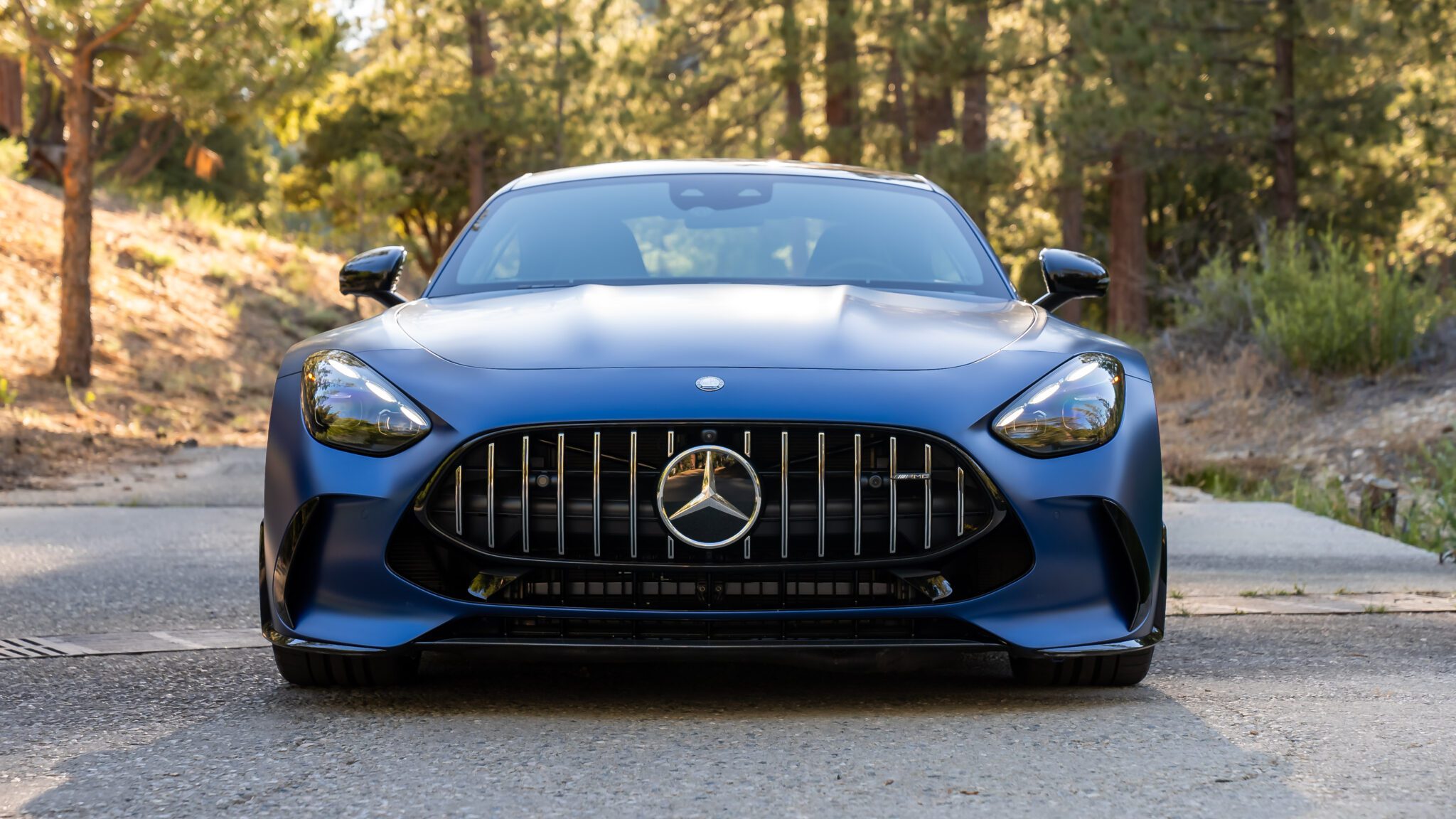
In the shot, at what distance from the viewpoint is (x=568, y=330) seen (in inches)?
150

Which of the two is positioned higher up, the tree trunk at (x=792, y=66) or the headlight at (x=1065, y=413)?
the tree trunk at (x=792, y=66)

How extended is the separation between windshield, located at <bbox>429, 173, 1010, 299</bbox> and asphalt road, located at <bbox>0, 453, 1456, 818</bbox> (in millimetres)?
1157

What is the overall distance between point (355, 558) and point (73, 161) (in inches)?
417

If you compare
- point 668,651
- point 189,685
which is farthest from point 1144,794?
point 189,685

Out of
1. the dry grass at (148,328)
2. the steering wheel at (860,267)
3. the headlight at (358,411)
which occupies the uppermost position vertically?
the steering wheel at (860,267)

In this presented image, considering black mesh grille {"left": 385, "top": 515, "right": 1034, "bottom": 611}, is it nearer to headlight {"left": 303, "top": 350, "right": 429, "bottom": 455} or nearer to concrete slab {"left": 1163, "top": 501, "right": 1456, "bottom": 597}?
headlight {"left": 303, "top": 350, "right": 429, "bottom": 455}

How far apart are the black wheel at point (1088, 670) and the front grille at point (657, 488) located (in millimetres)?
541

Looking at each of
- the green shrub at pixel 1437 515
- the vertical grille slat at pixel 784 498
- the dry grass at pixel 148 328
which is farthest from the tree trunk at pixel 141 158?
the vertical grille slat at pixel 784 498

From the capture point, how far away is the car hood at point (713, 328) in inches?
142

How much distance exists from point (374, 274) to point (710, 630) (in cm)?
187

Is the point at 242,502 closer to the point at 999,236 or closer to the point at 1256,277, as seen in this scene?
the point at 1256,277

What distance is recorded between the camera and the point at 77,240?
1293 centimetres

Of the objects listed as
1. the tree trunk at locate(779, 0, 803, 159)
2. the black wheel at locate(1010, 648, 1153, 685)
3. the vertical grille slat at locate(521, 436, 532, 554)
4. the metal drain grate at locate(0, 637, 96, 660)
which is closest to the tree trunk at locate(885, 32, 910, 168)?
the tree trunk at locate(779, 0, 803, 159)

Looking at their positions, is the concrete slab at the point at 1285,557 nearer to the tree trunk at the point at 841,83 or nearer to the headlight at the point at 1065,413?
the headlight at the point at 1065,413
